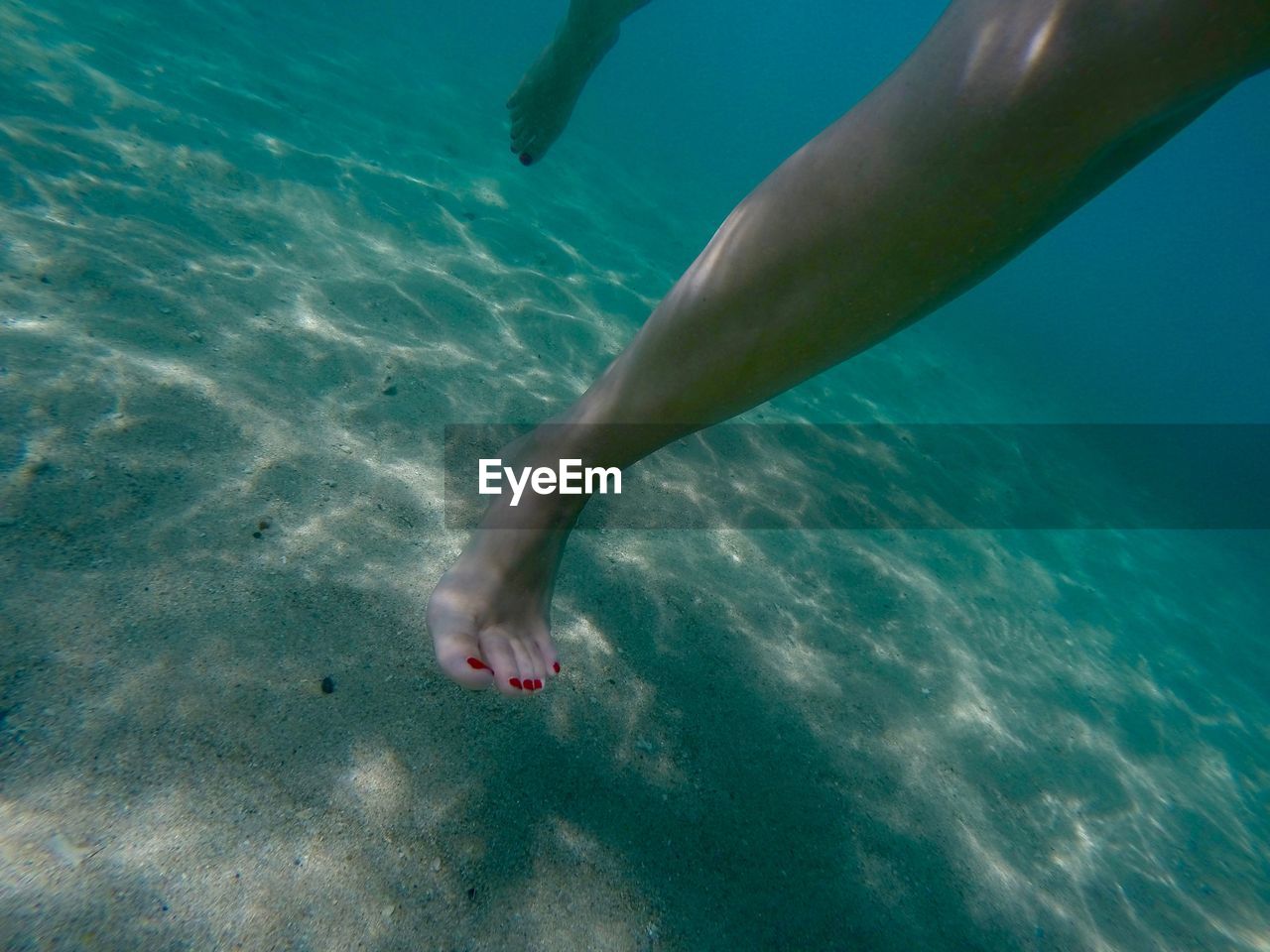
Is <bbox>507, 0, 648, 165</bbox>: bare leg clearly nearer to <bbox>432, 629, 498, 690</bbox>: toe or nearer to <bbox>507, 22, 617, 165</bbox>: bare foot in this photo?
<bbox>507, 22, 617, 165</bbox>: bare foot

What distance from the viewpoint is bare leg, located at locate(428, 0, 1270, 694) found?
0.93m

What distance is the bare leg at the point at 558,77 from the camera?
11.2 feet

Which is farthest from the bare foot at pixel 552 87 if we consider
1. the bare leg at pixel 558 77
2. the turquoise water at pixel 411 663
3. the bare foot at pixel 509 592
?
the bare foot at pixel 509 592

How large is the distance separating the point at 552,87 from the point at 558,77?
0.22 ft

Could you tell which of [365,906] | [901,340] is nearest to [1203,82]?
[365,906]

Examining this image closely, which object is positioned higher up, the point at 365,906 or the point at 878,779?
the point at 878,779

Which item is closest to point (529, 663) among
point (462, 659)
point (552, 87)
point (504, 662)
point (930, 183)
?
point (504, 662)

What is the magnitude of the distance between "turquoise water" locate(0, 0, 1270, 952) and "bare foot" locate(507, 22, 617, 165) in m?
1.43

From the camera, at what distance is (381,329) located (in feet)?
12.7

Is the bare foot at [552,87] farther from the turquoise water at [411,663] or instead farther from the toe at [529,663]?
the toe at [529,663]

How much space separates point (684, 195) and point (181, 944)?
28.9 meters

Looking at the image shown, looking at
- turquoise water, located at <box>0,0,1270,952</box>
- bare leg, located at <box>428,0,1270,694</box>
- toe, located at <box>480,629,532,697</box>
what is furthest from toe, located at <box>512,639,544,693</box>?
bare leg, located at <box>428,0,1270,694</box>

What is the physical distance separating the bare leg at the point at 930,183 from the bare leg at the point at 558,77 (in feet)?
9.05

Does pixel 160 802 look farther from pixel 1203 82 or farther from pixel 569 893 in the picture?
pixel 1203 82
